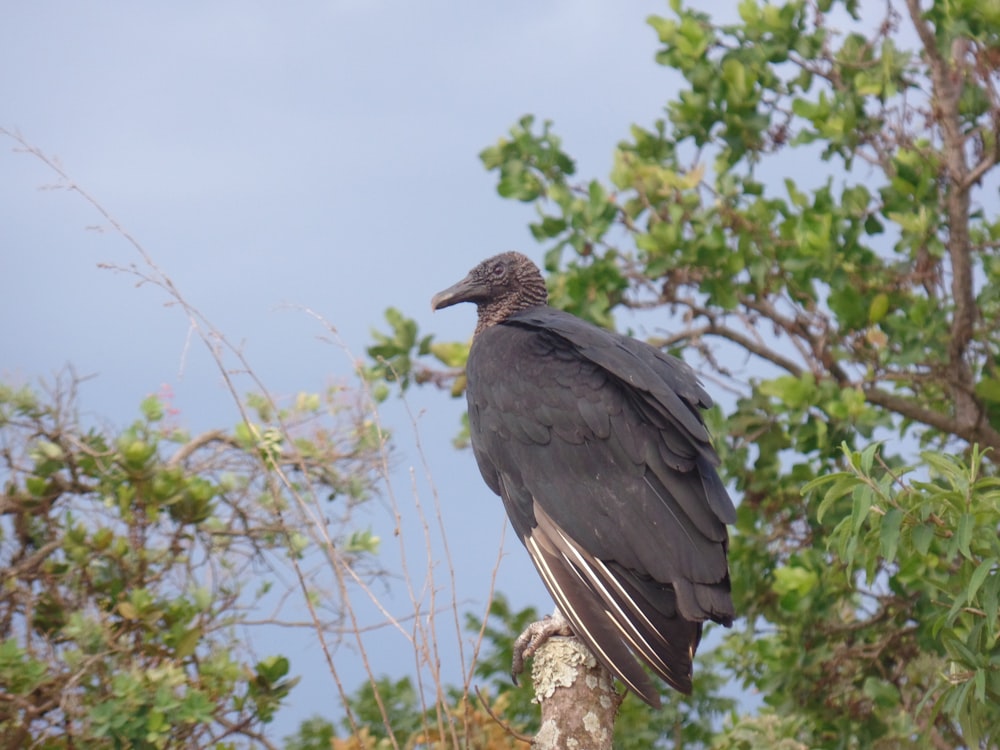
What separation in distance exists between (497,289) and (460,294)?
0.42ft

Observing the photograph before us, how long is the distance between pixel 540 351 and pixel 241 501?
1.83 m

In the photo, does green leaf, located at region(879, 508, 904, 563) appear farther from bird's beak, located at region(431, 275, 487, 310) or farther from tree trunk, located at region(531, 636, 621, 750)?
bird's beak, located at region(431, 275, 487, 310)

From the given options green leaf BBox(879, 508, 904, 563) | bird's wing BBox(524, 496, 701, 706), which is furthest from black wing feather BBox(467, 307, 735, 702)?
green leaf BBox(879, 508, 904, 563)

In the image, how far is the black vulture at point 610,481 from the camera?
106 inches

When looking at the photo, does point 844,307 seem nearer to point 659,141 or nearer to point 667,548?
point 659,141

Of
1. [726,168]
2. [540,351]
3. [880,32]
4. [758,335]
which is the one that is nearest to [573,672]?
[540,351]

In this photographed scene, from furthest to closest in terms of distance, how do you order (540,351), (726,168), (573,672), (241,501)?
(726,168), (241,501), (540,351), (573,672)

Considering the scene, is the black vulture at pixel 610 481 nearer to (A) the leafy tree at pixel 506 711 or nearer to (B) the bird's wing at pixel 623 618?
(B) the bird's wing at pixel 623 618

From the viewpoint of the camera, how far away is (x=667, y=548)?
9.05 feet

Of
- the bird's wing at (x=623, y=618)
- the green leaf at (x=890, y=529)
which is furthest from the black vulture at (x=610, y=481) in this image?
the green leaf at (x=890, y=529)

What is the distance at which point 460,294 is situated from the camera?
12.5ft

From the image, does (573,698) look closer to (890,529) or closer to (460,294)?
(890,529)

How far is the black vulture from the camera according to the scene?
269 centimetres

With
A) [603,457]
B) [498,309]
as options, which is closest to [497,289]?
[498,309]
